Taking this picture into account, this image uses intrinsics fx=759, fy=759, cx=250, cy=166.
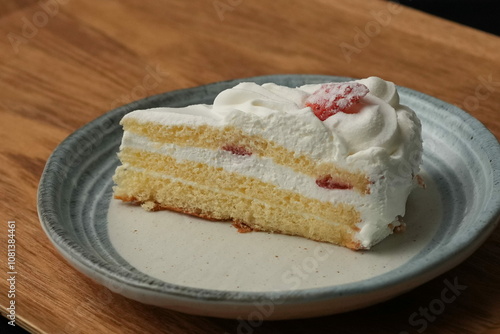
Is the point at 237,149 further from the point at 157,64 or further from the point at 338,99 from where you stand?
the point at 157,64

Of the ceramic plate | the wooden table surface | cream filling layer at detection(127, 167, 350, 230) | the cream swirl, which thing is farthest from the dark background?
cream filling layer at detection(127, 167, 350, 230)

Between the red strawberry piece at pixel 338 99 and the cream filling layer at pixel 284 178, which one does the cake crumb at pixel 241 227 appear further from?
the red strawberry piece at pixel 338 99

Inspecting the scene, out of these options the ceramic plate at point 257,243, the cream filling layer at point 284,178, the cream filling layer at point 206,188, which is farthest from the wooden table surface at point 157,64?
the cream filling layer at point 206,188

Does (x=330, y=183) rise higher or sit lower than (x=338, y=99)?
lower

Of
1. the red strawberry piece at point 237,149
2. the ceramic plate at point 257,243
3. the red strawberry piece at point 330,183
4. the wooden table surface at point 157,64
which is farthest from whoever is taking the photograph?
the red strawberry piece at point 237,149

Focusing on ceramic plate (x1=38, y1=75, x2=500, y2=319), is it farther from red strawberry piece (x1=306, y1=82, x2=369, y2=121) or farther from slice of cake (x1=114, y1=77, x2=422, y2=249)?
red strawberry piece (x1=306, y1=82, x2=369, y2=121)

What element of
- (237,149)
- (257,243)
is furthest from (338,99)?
(257,243)

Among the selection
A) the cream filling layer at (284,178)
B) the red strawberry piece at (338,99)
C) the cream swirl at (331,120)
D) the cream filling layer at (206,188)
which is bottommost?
the cream filling layer at (206,188)

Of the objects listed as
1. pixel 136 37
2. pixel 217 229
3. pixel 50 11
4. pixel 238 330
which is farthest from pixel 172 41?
pixel 238 330
